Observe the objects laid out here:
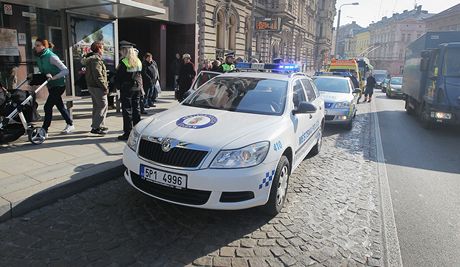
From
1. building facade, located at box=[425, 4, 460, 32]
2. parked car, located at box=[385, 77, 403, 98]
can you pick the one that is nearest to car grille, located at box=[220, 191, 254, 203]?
parked car, located at box=[385, 77, 403, 98]

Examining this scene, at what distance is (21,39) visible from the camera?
9.30 m

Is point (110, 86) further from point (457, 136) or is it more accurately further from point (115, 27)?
point (457, 136)

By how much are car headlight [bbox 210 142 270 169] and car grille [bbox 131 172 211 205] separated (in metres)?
0.33

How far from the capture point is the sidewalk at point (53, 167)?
404 centimetres

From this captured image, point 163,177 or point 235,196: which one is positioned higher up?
point 163,177

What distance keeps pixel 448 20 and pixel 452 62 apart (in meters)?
51.5

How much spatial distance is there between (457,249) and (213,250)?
2616 mm

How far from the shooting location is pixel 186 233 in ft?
11.9

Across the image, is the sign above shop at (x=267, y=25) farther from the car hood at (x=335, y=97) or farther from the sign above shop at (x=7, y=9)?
the sign above shop at (x=7, y=9)

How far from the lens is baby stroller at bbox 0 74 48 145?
5.60 meters

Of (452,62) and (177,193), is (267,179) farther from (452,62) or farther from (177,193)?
(452,62)

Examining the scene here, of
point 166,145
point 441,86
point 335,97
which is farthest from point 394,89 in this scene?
point 166,145

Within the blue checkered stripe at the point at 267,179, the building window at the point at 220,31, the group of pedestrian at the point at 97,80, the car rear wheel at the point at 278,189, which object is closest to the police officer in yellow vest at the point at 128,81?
the group of pedestrian at the point at 97,80

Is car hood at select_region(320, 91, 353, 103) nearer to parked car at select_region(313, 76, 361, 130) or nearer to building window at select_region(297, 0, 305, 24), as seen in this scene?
parked car at select_region(313, 76, 361, 130)
